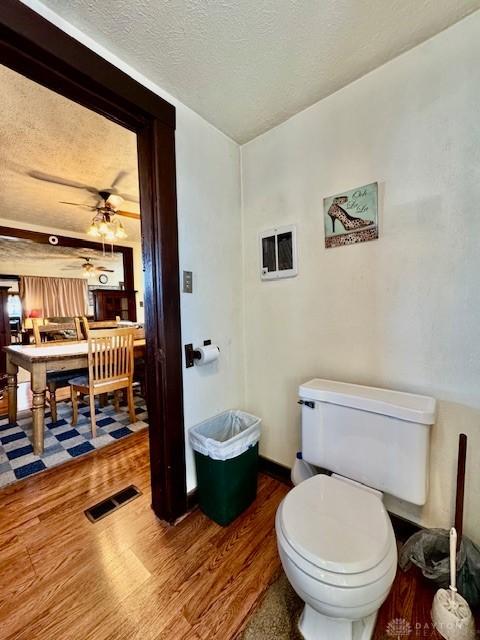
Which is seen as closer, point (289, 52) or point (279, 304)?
point (289, 52)

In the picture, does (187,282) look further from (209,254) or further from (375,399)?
(375,399)

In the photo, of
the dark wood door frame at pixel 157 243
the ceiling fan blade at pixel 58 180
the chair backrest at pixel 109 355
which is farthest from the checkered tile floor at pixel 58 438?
the ceiling fan blade at pixel 58 180

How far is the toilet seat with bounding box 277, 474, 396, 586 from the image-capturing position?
2.39 ft

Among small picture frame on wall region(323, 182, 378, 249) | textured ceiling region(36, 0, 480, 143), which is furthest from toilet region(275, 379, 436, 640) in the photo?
textured ceiling region(36, 0, 480, 143)

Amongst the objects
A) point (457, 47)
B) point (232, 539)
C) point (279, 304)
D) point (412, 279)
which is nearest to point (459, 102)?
point (457, 47)

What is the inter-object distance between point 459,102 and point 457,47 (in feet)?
0.74

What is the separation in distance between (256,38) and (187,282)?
3.54ft

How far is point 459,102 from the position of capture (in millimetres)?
1038

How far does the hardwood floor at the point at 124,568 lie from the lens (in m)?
0.93

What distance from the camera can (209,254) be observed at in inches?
61.2

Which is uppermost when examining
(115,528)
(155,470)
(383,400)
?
(383,400)

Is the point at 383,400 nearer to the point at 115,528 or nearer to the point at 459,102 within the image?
the point at 459,102

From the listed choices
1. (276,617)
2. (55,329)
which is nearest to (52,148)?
(55,329)

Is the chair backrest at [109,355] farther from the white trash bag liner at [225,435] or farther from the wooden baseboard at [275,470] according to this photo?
the wooden baseboard at [275,470]
